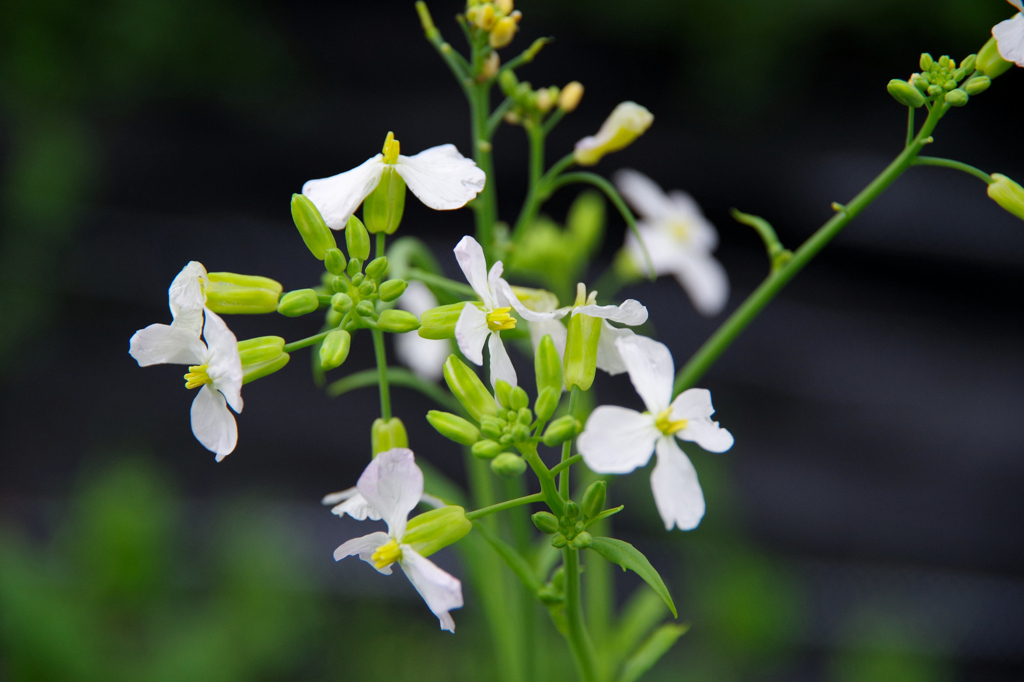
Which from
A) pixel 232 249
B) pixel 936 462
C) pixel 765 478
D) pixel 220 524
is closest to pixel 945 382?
pixel 936 462

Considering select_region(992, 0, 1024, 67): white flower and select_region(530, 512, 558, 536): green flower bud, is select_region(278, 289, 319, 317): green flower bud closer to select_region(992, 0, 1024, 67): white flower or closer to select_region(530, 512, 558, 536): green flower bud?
select_region(530, 512, 558, 536): green flower bud

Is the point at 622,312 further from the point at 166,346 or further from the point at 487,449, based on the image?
the point at 166,346

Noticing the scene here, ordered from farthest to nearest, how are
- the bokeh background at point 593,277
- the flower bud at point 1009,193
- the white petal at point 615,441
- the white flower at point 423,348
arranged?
the bokeh background at point 593,277 < the white flower at point 423,348 < the flower bud at point 1009,193 < the white petal at point 615,441

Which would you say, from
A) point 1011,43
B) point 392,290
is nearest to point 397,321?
point 392,290

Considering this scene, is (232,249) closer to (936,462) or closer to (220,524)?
(220,524)

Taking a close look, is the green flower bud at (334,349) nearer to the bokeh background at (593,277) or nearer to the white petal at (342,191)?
the white petal at (342,191)

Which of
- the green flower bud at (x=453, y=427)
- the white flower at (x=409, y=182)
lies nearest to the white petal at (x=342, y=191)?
the white flower at (x=409, y=182)
